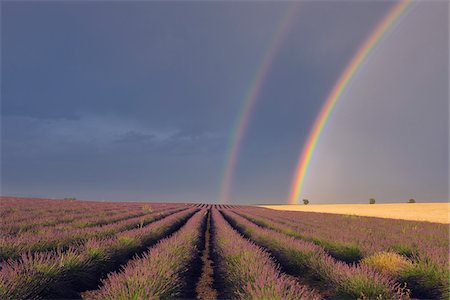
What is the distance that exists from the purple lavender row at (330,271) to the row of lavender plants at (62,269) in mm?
3845

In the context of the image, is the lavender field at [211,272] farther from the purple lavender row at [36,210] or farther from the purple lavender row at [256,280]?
the purple lavender row at [36,210]

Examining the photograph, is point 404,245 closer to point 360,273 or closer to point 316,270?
point 316,270

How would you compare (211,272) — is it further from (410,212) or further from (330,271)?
(410,212)

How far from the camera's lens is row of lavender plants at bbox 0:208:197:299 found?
429 centimetres

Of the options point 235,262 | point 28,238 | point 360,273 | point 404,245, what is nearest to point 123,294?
point 235,262

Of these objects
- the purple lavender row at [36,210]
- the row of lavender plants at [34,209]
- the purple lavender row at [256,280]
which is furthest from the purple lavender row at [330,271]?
the row of lavender plants at [34,209]

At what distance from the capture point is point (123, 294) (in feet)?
12.1

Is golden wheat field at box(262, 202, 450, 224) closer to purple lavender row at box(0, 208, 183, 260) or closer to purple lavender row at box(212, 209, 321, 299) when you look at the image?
purple lavender row at box(212, 209, 321, 299)

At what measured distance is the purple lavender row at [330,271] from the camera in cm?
485

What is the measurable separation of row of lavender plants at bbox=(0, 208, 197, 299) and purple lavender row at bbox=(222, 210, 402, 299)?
3.85 m

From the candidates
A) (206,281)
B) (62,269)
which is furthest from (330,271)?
(62,269)

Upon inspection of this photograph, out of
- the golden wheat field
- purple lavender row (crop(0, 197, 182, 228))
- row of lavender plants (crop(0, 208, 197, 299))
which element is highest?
the golden wheat field

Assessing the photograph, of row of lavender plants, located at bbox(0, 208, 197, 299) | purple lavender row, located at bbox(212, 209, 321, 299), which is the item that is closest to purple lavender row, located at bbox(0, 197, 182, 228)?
row of lavender plants, located at bbox(0, 208, 197, 299)

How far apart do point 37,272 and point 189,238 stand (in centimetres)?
465
